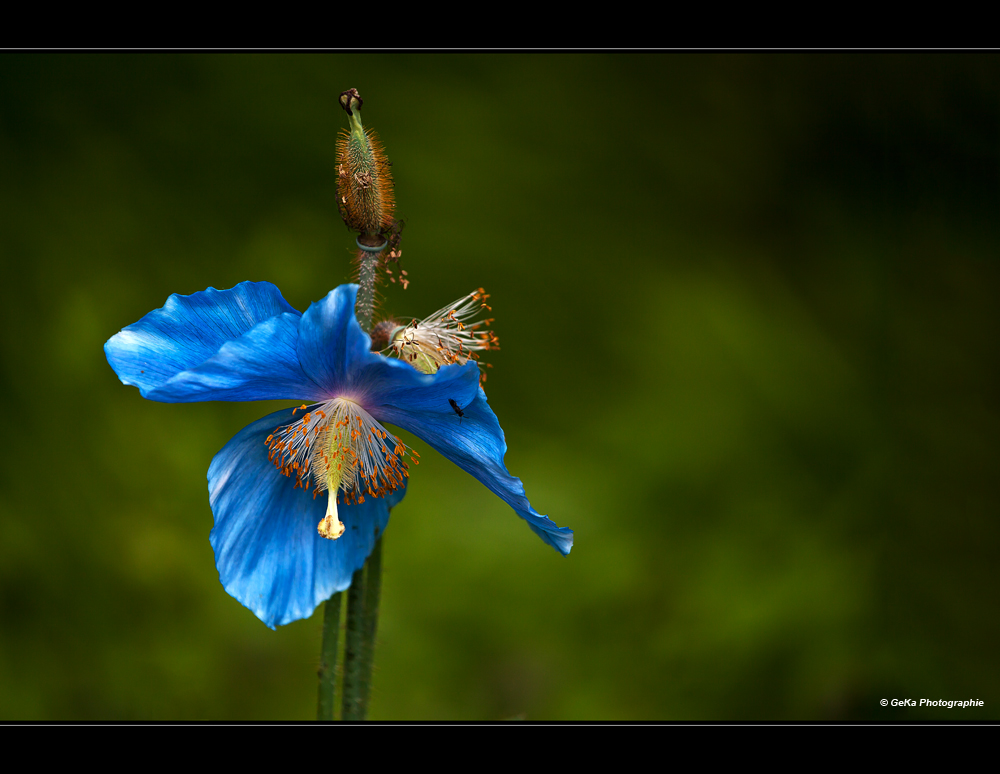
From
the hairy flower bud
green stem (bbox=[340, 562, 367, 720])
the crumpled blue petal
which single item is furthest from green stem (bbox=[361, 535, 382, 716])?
the hairy flower bud

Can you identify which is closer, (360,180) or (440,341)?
(360,180)

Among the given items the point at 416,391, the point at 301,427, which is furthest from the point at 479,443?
the point at 301,427

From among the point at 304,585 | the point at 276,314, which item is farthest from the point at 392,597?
the point at 276,314

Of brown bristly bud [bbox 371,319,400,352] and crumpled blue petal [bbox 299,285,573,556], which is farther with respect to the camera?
brown bristly bud [bbox 371,319,400,352]

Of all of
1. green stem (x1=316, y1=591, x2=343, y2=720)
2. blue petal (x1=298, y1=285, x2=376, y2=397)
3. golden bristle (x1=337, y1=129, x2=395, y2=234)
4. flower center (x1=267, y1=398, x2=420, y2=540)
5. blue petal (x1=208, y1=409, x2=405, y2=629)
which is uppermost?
golden bristle (x1=337, y1=129, x2=395, y2=234)

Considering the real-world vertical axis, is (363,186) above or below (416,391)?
above

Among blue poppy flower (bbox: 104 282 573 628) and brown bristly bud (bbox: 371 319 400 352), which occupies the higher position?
brown bristly bud (bbox: 371 319 400 352)

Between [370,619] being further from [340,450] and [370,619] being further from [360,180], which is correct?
[360,180]

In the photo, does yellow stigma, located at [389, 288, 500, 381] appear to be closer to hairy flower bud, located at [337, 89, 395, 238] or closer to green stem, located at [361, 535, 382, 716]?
hairy flower bud, located at [337, 89, 395, 238]
